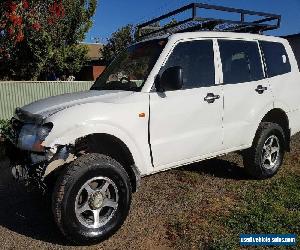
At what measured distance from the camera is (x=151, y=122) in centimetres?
402

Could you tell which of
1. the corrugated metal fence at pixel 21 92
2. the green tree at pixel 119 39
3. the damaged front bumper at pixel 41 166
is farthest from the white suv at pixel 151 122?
the green tree at pixel 119 39

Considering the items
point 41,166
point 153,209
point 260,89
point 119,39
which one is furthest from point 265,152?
point 119,39

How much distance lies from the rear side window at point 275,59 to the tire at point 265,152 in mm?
842

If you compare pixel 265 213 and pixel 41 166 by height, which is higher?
pixel 41 166

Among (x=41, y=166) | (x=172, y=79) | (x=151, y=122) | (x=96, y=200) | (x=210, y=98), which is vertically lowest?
(x=96, y=200)

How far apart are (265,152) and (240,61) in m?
1.47

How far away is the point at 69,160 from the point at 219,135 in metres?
2.05

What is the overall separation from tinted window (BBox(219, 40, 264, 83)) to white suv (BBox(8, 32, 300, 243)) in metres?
0.02

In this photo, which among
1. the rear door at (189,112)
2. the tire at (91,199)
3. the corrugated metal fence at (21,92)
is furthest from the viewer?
the corrugated metal fence at (21,92)

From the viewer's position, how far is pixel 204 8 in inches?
185

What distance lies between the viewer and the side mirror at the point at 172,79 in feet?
12.9

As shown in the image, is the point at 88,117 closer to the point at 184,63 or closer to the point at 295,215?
the point at 184,63

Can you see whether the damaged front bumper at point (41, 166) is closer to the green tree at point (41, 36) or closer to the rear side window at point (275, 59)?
the rear side window at point (275, 59)

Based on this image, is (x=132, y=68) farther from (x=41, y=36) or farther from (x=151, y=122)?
(x=41, y=36)
